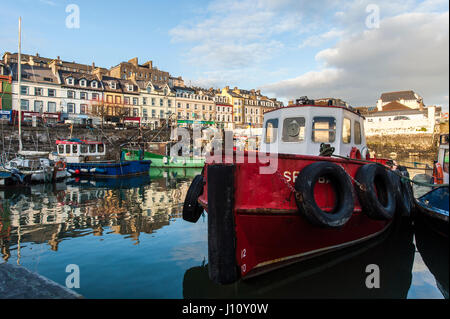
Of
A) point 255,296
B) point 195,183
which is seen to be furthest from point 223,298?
point 195,183

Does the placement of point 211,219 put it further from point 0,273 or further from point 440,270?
point 440,270

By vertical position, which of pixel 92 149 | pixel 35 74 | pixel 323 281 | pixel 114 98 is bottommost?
Answer: pixel 323 281

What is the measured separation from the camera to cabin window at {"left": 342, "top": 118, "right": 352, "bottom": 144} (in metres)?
8.15

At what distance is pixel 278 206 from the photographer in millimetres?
5398

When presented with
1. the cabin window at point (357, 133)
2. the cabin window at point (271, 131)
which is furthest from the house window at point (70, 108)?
the cabin window at point (357, 133)

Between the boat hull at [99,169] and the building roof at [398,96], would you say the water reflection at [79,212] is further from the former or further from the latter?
the building roof at [398,96]

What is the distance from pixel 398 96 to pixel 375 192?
78.7 meters

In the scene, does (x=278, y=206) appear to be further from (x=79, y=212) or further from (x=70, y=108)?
(x=70, y=108)

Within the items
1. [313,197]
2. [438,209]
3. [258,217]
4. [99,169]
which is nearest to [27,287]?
[258,217]

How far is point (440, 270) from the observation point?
683 cm

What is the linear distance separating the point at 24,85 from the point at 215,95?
36.5m

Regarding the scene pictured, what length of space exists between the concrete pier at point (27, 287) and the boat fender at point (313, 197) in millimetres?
3846

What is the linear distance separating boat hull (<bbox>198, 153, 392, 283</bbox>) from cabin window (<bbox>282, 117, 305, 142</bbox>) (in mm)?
2069

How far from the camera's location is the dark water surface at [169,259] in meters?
5.49
